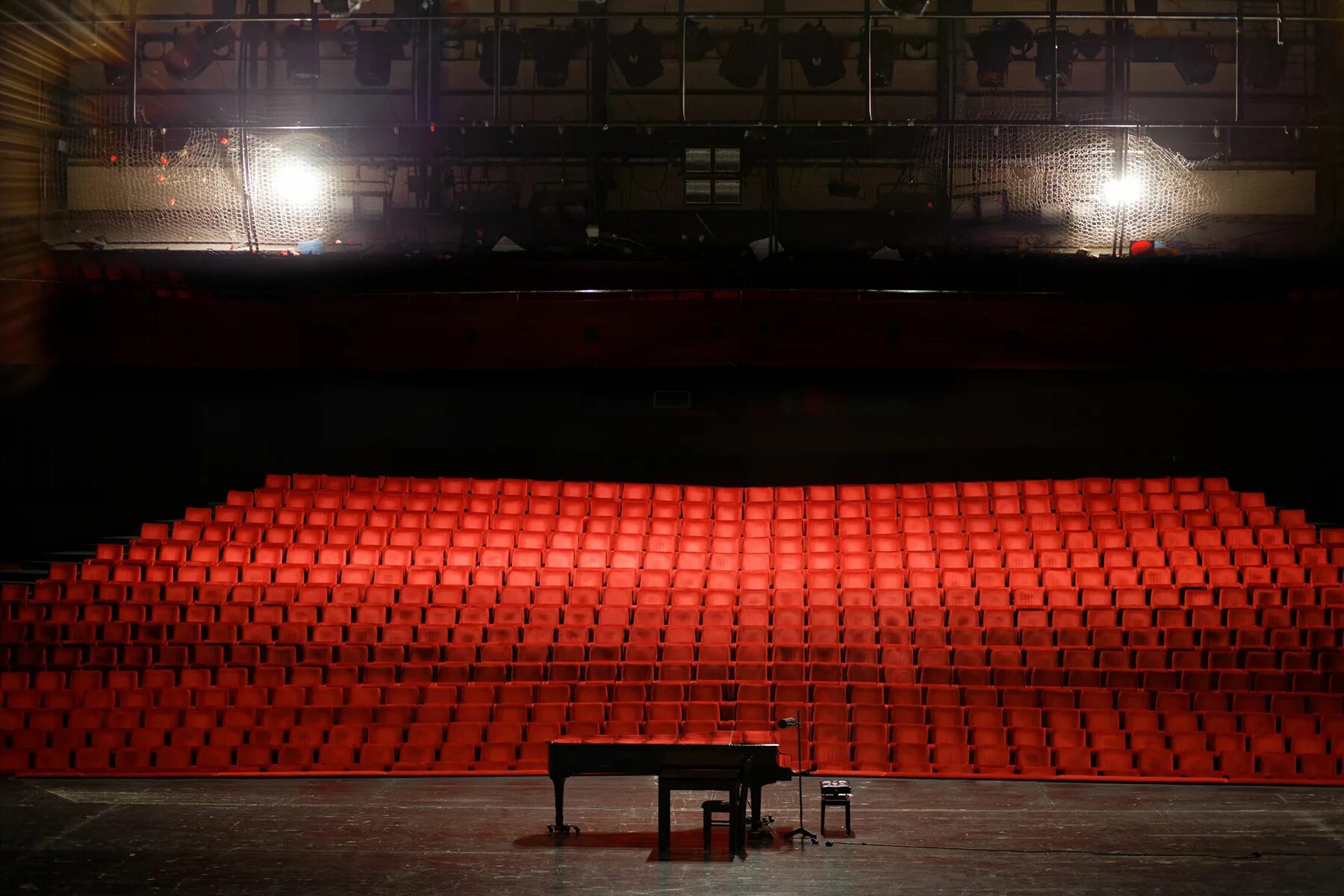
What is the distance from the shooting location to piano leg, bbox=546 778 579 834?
10.2ft

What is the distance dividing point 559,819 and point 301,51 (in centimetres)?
356

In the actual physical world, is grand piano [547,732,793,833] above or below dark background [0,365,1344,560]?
below

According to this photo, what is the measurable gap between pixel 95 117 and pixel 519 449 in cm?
231

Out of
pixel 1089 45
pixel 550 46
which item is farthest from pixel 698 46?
pixel 1089 45

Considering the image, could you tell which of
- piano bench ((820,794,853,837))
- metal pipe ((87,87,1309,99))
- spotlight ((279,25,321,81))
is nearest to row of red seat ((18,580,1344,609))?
piano bench ((820,794,853,837))

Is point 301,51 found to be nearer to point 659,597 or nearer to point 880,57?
point 880,57

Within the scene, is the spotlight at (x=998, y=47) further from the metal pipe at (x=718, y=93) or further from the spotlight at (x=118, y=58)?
the spotlight at (x=118, y=58)

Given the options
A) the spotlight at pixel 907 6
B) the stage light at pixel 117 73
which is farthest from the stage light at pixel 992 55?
the stage light at pixel 117 73

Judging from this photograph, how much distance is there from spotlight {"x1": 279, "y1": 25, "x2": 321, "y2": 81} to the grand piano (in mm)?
3282

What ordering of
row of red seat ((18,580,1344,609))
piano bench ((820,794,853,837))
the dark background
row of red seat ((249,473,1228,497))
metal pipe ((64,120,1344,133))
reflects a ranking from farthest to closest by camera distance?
the dark background, row of red seat ((249,473,1228,497)), metal pipe ((64,120,1344,133)), row of red seat ((18,580,1344,609)), piano bench ((820,794,853,837))

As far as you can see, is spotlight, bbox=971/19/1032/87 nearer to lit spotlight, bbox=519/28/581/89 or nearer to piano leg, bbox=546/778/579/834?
lit spotlight, bbox=519/28/581/89

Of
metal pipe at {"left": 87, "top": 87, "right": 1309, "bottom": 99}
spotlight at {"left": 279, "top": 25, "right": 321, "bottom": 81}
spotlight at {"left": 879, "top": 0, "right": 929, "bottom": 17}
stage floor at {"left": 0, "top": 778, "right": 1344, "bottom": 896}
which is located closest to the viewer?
stage floor at {"left": 0, "top": 778, "right": 1344, "bottom": 896}

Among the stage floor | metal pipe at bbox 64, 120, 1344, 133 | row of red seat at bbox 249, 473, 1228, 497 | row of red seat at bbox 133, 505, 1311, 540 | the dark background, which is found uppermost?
metal pipe at bbox 64, 120, 1344, 133

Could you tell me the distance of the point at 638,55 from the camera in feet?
19.1
